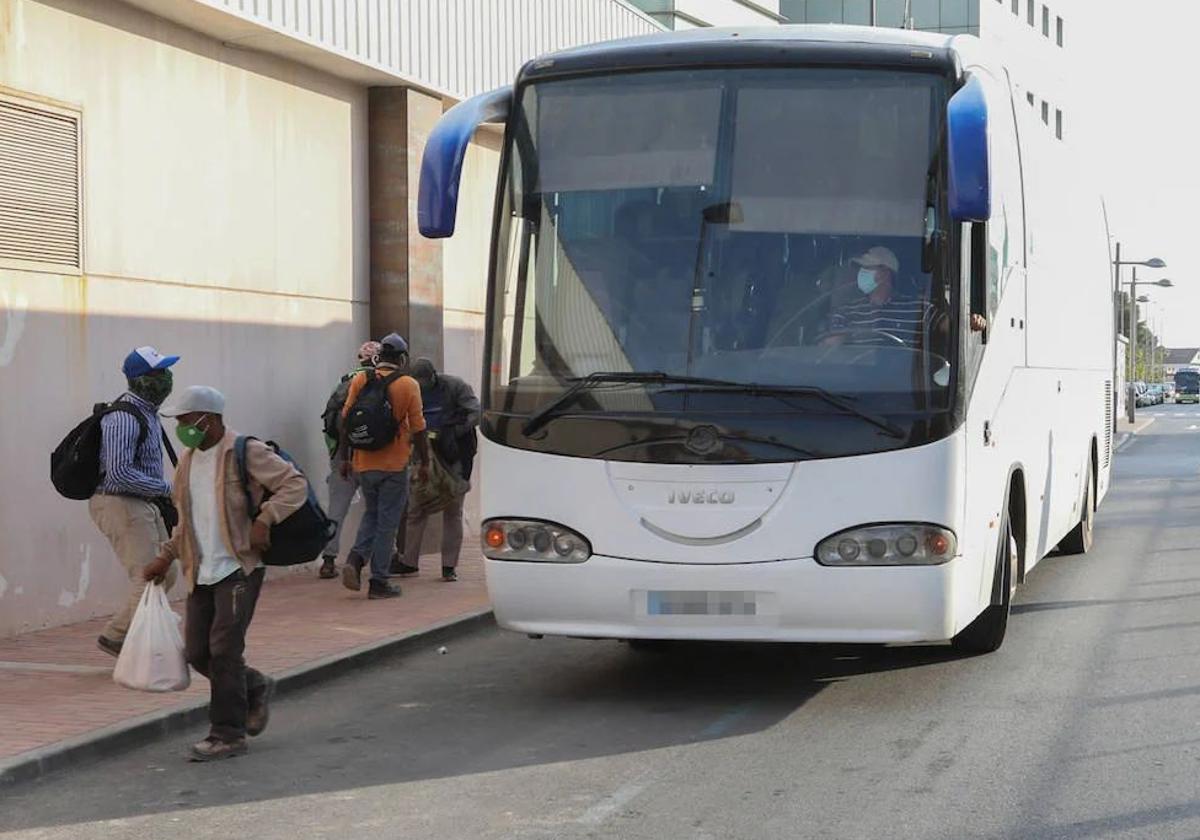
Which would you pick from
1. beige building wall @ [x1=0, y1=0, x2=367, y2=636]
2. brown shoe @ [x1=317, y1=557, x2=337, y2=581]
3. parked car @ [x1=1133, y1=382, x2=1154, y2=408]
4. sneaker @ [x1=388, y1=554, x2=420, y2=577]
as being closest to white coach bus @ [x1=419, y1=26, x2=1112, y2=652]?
beige building wall @ [x1=0, y1=0, x2=367, y2=636]

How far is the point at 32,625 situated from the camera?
11.8m

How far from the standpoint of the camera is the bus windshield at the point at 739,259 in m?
8.57

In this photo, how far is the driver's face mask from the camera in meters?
8.63

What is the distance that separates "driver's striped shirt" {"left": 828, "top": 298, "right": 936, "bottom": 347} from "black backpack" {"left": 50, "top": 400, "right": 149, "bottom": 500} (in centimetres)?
361

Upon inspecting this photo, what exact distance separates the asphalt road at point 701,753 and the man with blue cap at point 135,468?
120 centimetres

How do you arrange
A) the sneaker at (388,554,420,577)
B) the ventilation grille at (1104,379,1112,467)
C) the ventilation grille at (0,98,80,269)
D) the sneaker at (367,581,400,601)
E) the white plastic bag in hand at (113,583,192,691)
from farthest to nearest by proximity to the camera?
the ventilation grille at (1104,379,1112,467) → the sneaker at (388,554,420,577) → the sneaker at (367,581,400,601) → the ventilation grille at (0,98,80,269) → the white plastic bag in hand at (113,583,192,691)

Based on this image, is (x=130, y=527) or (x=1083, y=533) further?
(x=1083, y=533)

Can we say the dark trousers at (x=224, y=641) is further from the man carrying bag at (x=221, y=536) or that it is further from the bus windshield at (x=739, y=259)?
the bus windshield at (x=739, y=259)

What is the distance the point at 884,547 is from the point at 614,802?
85.4 inches

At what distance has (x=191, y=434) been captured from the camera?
7.79 meters

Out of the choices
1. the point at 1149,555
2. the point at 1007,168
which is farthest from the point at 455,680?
the point at 1149,555

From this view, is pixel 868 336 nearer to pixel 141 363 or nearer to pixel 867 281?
pixel 867 281

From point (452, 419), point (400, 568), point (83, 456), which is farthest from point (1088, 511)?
point (83, 456)

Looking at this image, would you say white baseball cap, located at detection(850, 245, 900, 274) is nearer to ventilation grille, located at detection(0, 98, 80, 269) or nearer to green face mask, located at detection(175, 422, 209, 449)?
green face mask, located at detection(175, 422, 209, 449)
